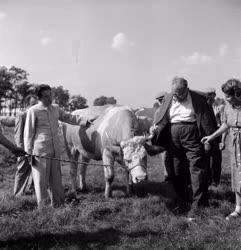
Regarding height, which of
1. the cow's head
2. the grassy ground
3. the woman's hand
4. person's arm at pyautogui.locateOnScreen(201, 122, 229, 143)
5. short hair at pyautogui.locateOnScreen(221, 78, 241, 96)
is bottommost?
the grassy ground

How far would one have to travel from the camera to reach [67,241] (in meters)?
4.67

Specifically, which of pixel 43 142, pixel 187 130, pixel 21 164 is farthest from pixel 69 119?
pixel 187 130

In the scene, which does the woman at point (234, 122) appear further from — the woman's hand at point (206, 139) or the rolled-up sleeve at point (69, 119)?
the rolled-up sleeve at point (69, 119)

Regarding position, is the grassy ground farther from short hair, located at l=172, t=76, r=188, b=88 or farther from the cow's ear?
short hair, located at l=172, t=76, r=188, b=88

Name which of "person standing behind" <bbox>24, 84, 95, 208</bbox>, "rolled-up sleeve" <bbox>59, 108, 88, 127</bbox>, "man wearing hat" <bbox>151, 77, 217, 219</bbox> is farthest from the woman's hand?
"person standing behind" <bbox>24, 84, 95, 208</bbox>

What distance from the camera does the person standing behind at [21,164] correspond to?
24.5 feet

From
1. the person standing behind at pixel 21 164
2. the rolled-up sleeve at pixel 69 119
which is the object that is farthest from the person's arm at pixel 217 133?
the person standing behind at pixel 21 164

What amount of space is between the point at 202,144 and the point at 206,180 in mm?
649

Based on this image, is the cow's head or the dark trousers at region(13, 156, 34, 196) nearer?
the cow's head

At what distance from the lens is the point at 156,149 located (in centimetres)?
623

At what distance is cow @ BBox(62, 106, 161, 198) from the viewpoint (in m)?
5.88

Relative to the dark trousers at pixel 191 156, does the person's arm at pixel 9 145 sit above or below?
above

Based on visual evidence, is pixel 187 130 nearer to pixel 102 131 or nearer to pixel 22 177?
pixel 102 131

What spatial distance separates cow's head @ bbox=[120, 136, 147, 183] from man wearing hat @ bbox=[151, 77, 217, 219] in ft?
1.87
